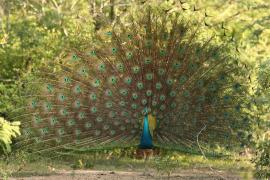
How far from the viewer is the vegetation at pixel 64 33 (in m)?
11.9

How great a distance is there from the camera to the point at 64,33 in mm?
15453

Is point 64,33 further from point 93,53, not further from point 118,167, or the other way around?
point 118,167

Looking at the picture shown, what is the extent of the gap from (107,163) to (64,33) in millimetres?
4563

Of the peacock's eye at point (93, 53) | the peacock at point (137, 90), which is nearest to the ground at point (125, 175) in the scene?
the peacock at point (137, 90)

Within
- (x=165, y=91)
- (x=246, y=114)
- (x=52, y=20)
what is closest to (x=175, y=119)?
(x=165, y=91)

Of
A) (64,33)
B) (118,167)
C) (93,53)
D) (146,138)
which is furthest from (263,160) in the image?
(64,33)

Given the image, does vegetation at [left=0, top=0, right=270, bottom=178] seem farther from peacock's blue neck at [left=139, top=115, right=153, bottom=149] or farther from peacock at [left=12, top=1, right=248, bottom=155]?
peacock's blue neck at [left=139, top=115, right=153, bottom=149]

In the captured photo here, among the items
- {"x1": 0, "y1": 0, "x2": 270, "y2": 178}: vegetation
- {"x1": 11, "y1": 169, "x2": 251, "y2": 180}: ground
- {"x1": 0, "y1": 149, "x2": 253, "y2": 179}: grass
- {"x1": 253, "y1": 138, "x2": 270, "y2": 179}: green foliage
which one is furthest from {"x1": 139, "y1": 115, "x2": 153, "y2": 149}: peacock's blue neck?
{"x1": 253, "y1": 138, "x2": 270, "y2": 179}: green foliage

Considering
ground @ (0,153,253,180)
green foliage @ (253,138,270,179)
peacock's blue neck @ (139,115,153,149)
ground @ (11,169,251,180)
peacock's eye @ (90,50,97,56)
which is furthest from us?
peacock's eye @ (90,50,97,56)

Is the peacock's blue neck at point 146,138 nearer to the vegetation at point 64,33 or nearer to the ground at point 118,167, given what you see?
the ground at point 118,167

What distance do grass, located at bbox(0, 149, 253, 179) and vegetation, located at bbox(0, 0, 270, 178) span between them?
0.18 feet

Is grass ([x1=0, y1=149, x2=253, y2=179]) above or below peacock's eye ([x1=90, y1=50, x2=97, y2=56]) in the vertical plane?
below

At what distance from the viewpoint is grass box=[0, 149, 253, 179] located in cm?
1035

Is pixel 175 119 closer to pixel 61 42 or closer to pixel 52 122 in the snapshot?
pixel 52 122
